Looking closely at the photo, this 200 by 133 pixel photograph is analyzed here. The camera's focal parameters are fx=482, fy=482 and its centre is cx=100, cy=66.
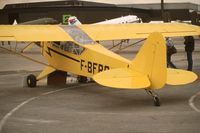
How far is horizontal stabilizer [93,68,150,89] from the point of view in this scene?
1102cm

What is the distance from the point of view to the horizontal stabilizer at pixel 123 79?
11.0 m

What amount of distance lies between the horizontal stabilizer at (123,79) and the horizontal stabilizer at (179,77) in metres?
0.72

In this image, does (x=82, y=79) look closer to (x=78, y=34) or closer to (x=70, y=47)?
(x=70, y=47)

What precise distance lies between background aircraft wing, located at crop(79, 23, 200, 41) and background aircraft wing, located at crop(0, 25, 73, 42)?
3.42ft

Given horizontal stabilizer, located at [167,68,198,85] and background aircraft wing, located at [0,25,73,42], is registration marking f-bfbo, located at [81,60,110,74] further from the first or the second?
horizontal stabilizer, located at [167,68,198,85]

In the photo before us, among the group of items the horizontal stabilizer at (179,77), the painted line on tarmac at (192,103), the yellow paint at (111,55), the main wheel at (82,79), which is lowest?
the main wheel at (82,79)

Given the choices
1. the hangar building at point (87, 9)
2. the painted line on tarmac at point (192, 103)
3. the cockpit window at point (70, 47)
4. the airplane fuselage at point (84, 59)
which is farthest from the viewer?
the hangar building at point (87, 9)

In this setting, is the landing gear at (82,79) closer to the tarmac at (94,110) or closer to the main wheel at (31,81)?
the tarmac at (94,110)

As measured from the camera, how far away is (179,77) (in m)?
11.9

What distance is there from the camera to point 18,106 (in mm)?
12750

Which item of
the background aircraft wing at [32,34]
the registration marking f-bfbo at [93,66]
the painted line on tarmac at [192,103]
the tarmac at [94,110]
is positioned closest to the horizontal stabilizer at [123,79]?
the tarmac at [94,110]

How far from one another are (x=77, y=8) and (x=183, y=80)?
60.3 meters

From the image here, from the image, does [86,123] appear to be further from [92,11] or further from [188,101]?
[92,11]

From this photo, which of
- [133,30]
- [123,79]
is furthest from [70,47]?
[123,79]
